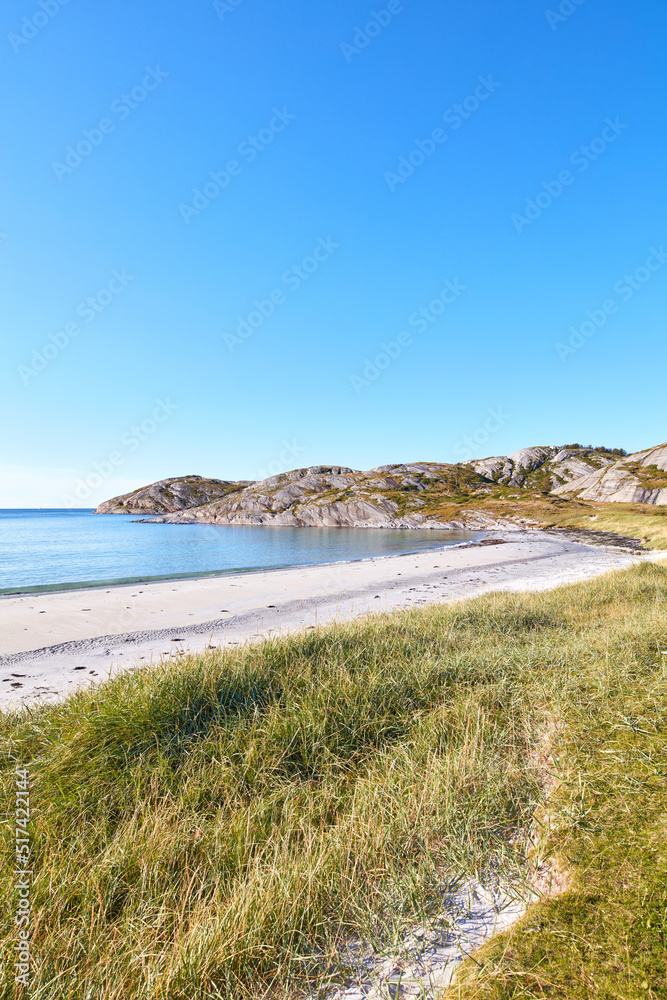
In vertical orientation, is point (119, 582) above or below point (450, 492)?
below

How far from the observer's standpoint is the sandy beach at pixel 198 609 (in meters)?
12.5

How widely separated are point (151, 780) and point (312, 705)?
7.47 feet

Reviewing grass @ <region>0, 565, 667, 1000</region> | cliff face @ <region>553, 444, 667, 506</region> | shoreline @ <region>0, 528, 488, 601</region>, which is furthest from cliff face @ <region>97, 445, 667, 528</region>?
grass @ <region>0, 565, 667, 1000</region>

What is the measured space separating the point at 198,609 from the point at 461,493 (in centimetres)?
12903

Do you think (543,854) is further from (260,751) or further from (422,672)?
(422,672)

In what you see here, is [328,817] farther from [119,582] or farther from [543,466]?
A: [543,466]

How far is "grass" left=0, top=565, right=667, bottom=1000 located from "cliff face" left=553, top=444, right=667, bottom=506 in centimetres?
11357

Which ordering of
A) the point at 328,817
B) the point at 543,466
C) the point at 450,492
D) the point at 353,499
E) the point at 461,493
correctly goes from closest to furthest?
1. the point at 328,817
2. the point at 353,499
3. the point at 461,493
4. the point at 450,492
5. the point at 543,466

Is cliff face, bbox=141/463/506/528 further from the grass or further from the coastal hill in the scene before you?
the grass

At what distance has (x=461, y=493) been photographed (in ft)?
458

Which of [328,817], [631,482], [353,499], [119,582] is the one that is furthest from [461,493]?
[328,817]

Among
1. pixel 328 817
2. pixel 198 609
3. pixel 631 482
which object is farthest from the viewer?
pixel 631 482

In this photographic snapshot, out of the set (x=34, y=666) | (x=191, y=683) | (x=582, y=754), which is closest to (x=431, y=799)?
(x=582, y=754)

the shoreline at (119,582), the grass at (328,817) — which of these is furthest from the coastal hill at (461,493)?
the grass at (328,817)
